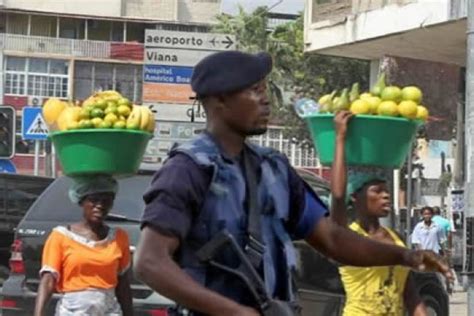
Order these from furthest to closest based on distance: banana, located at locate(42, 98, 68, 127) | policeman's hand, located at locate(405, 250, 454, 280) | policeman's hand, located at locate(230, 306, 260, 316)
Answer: banana, located at locate(42, 98, 68, 127) < policeman's hand, located at locate(405, 250, 454, 280) < policeman's hand, located at locate(230, 306, 260, 316)

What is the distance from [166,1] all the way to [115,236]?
54595 millimetres

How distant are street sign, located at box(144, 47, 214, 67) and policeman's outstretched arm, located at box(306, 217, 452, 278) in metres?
9.14

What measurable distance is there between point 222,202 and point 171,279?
30 centimetres

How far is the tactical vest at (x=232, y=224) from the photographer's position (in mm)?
3508

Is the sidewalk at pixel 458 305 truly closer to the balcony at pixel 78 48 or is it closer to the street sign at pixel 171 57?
the street sign at pixel 171 57

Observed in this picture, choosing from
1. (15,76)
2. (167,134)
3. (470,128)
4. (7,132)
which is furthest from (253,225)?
(15,76)

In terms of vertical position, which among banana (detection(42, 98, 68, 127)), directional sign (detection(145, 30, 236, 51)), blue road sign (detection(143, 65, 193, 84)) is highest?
directional sign (detection(145, 30, 236, 51))

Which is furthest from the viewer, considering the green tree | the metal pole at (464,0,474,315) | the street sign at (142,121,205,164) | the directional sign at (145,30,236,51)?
the green tree

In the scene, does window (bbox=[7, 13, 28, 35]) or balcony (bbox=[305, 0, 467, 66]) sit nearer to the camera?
balcony (bbox=[305, 0, 467, 66])

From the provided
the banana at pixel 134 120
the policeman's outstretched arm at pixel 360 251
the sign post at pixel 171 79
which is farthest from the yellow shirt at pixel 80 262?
the sign post at pixel 171 79

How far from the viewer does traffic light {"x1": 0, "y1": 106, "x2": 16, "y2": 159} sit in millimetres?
13914

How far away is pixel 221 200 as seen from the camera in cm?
355

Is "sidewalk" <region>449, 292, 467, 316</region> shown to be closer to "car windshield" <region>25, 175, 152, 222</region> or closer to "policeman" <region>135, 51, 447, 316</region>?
"car windshield" <region>25, 175, 152, 222</region>

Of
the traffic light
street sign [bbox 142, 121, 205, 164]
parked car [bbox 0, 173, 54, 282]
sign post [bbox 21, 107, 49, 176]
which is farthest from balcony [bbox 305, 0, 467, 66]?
the traffic light
